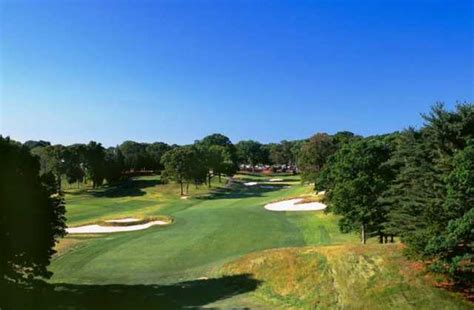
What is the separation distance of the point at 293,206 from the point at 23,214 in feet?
152

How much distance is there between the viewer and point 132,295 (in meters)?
27.1

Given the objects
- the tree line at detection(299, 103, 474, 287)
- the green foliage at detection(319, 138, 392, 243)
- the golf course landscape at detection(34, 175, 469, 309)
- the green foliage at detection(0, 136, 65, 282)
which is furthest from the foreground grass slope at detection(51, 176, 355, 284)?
the tree line at detection(299, 103, 474, 287)

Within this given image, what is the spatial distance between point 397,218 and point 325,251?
5231 mm

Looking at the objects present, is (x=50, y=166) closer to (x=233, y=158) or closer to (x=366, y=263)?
(x=233, y=158)

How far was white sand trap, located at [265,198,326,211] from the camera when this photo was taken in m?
64.0

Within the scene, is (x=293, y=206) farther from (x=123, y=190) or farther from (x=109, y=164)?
(x=109, y=164)

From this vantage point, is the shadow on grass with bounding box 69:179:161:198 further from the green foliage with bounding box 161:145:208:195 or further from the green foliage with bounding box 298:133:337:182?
the green foliage with bounding box 298:133:337:182

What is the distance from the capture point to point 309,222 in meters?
52.2

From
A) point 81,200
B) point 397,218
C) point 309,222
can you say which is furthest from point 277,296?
point 81,200

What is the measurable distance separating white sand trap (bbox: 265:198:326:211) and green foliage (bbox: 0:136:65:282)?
41.5 m

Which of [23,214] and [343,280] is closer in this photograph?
[23,214]

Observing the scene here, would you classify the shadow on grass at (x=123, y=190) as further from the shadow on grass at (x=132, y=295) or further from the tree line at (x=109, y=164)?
the shadow on grass at (x=132, y=295)

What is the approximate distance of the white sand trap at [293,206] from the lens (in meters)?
64.0

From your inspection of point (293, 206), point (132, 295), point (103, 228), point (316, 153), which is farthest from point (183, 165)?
point (132, 295)
